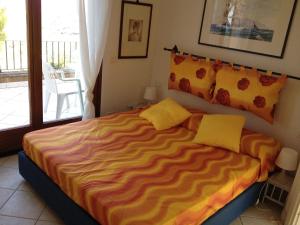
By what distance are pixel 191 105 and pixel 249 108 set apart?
2.65 ft

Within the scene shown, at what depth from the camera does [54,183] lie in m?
2.07

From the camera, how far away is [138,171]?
2035 mm

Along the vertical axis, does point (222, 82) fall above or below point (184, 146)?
above

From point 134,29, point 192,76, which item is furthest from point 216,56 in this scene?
point 134,29

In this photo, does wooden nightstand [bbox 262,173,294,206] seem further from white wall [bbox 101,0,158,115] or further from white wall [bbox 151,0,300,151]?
white wall [bbox 101,0,158,115]

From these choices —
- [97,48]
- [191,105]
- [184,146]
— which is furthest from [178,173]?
[97,48]

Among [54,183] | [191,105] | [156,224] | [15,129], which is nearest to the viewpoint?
[156,224]

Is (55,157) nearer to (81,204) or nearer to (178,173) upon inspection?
(81,204)

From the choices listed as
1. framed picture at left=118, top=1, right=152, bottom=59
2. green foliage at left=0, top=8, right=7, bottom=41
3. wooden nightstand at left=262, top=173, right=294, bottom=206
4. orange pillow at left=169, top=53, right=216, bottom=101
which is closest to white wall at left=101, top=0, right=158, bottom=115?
framed picture at left=118, top=1, right=152, bottom=59

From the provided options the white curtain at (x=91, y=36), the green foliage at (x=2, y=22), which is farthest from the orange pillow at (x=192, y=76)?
the green foliage at (x=2, y=22)

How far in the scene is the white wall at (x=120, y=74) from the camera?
10.4 ft

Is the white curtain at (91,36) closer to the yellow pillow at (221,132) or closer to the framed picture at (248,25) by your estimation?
the framed picture at (248,25)

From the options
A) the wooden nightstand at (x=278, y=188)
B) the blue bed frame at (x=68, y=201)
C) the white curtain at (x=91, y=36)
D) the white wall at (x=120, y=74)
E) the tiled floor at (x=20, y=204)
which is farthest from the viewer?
the white wall at (x=120, y=74)

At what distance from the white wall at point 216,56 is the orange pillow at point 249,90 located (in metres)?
0.13
